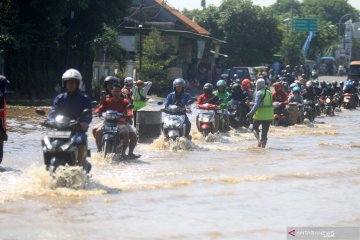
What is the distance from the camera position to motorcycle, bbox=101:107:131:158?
14336mm

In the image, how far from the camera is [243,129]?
2427 cm

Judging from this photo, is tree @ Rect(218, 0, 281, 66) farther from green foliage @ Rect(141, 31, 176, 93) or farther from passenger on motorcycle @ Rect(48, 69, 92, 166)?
passenger on motorcycle @ Rect(48, 69, 92, 166)

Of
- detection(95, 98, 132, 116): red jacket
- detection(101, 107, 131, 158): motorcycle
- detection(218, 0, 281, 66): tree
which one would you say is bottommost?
detection(101, 107, 131, 158): motorcycle

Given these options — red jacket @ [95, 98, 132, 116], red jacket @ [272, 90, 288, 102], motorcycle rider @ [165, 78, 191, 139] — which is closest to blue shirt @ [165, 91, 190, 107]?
motorcycle rider @ [165, 78, 191, 139]

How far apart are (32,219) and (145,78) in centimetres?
3790

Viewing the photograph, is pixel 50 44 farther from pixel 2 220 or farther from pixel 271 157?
pixel 2 220

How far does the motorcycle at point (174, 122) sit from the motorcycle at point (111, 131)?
280 cm

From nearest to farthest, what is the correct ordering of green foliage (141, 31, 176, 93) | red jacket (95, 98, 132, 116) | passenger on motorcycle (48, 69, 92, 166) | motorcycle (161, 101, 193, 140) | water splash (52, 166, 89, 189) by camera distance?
water splash (52, 166, 89, 189), passenger on motorcycle (48, 69, 92, 166), red jacket (95, 98, 132, 116), motorcycle (161, 101, 193, 140), green foliage (141, 31, 176, 93)

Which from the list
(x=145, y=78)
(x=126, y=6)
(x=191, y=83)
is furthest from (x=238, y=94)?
(x=191, y=83)

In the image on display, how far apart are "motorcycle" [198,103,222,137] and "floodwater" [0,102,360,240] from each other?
4.85 ft

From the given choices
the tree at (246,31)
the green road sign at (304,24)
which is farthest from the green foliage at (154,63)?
the green road sign at (304,24)

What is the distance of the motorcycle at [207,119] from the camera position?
19766 millimetres

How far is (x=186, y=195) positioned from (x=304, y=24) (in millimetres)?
73540

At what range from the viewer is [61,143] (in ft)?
35.6
